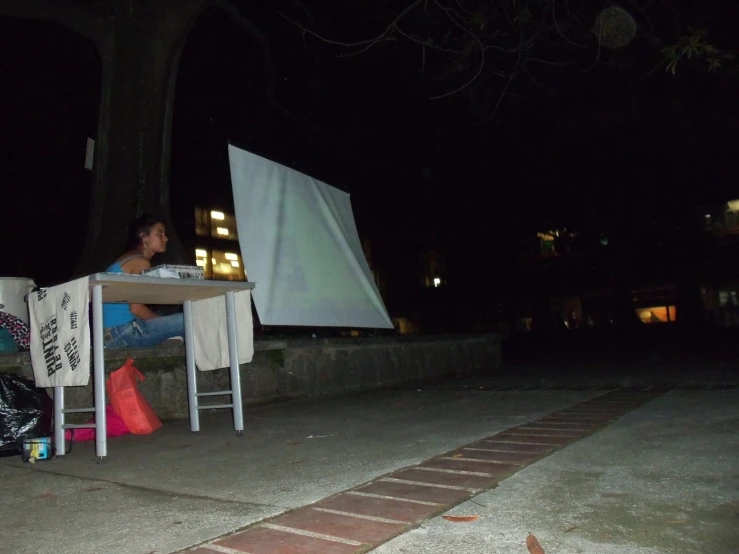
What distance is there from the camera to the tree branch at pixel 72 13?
644 centimetres

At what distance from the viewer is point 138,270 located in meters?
4.11

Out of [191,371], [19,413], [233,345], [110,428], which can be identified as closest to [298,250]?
[233,345]

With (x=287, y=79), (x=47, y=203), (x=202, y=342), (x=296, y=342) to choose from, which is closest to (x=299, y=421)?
(x=202, y=342)

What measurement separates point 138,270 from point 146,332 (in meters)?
0.53

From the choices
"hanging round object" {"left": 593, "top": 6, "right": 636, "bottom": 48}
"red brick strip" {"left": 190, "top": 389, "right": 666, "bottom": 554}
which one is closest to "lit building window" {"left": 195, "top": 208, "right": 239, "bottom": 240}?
"hanging round object" {"left": 593, "top": 6, "right": 636, "bottom": 48}

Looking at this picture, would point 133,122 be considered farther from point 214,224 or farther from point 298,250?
point 214,224

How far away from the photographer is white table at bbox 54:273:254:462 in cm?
325

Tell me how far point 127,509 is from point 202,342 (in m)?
2.02

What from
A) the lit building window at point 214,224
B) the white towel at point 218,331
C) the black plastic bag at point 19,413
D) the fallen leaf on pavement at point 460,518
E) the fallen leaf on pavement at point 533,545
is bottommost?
the fallen leaf on pavement at point 533,545

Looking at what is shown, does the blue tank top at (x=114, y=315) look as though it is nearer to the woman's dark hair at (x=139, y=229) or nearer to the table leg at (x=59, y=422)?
the woman's dark hair at (x=139, y=229)

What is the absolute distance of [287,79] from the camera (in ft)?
36.2

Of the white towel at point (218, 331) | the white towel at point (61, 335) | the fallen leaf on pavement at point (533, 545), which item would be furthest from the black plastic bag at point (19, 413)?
the fallen leaf on pavement at point (533, 545)

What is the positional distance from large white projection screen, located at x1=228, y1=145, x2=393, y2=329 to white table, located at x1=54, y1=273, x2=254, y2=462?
0.47 metres

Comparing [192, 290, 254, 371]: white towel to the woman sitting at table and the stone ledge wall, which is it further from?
the stone ledge wall
